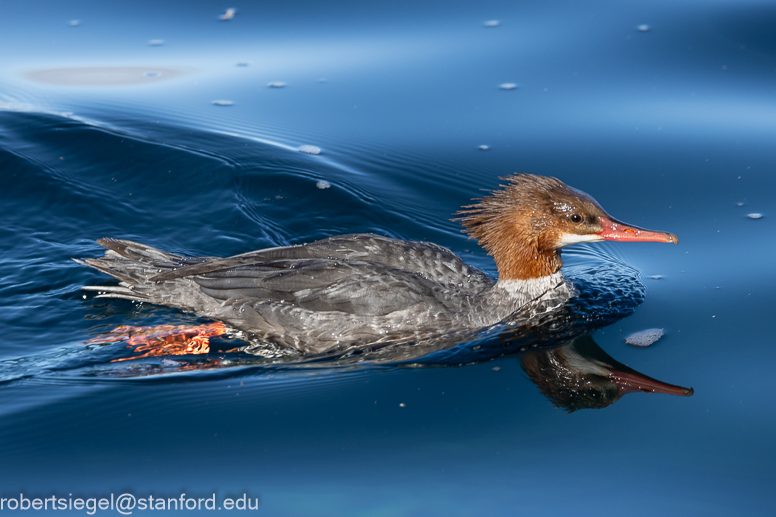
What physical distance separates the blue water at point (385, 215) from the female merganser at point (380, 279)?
289mm

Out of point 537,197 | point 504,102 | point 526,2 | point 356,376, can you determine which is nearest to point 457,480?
point 356,376

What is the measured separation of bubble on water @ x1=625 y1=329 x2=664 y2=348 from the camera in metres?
5.34

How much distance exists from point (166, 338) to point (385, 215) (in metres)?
2.51

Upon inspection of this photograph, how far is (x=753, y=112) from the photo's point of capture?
321 inches

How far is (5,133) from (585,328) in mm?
6123

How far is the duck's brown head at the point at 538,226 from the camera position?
5676 mm

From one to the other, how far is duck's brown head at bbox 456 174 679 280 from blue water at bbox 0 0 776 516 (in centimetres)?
57

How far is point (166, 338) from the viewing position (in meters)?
5.70

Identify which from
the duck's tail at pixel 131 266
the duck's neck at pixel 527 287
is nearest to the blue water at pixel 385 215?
the duck's tail at pixel 131 266

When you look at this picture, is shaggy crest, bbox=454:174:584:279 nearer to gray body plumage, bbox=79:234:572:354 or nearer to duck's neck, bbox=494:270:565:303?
duck's neck, bbox=494:270:565:303

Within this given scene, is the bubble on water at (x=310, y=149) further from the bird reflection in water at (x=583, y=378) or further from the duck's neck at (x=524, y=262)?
the bird reflection in water at (x=583, y=378)

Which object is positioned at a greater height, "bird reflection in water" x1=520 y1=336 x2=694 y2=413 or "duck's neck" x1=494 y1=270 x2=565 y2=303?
"duck's neck" x1=494 y1=270 x2=565 y2=303

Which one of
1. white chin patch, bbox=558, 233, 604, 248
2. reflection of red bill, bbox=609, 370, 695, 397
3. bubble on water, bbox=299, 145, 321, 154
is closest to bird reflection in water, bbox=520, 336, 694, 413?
reflection of red bill, bbox=609, 370, 695, 397

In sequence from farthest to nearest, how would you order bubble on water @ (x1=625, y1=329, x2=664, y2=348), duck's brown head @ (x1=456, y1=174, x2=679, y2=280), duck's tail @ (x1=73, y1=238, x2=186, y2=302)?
duck's tail @ (x1=73, y1=238, x2=186, y2=302), duck's brown head @ (x1=456, y1=174, x2=679, y2=280), bubble on water @ (x1=625, y1=329, x2=664, y2=348)
